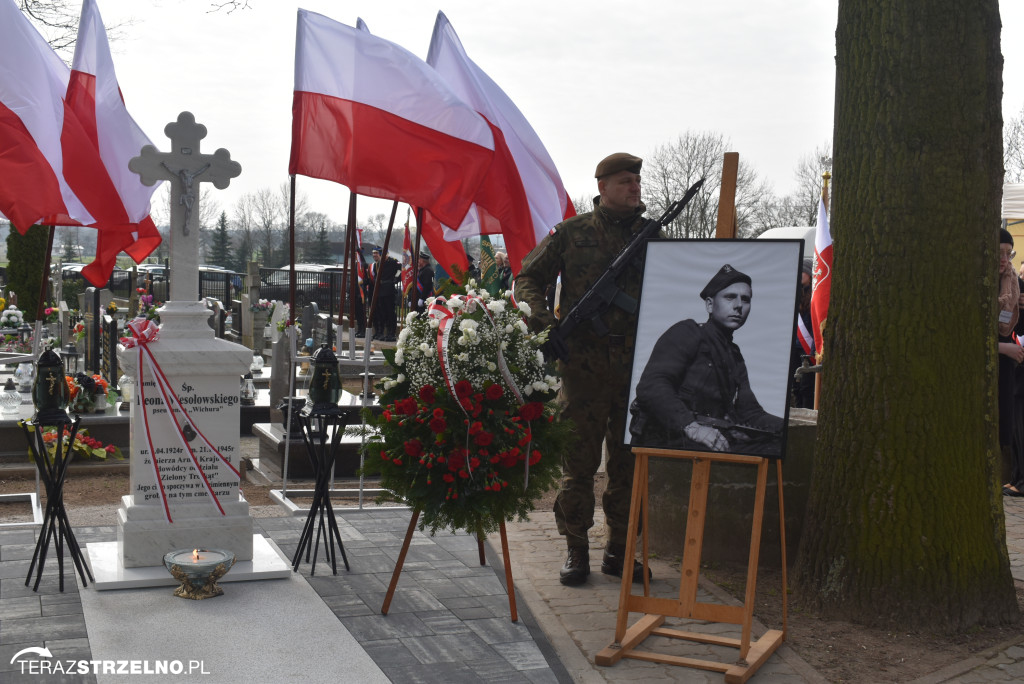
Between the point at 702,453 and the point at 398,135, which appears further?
the point at 398,135

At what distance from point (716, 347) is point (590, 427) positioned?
3.67 feet

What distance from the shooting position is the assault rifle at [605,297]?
5.13 meters

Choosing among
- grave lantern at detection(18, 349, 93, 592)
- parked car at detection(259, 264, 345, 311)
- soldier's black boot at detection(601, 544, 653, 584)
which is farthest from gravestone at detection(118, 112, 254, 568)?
parked car at detection(259, 264, 345, 311)

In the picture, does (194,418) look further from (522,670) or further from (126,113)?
(126,113)

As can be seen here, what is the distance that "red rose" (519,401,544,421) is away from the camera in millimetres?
4688

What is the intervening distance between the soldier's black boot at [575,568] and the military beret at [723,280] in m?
1.67

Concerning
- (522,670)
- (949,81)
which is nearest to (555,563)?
(522,670)

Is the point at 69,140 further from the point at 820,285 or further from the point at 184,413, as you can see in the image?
the point at 820,285

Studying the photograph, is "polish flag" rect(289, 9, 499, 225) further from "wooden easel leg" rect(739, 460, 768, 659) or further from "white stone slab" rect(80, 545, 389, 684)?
"wooden easel leg" rect(739, 460, 768, 659)

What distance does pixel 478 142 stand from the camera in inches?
296

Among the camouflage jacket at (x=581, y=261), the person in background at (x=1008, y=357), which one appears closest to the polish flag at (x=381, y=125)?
the camouflage jacket at (x=581, y=261)

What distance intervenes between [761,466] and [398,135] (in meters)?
4.20

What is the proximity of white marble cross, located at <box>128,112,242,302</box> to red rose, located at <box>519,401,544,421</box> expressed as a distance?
205 centimetres

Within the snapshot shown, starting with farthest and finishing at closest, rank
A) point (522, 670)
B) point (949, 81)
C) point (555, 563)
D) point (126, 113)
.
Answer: point (126, 113) → point (555, 563) → point (949, 81) → point (522, 670)
